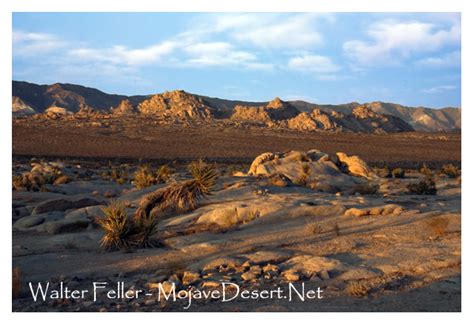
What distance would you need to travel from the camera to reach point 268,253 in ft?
34.1

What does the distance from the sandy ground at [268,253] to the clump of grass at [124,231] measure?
0.32m

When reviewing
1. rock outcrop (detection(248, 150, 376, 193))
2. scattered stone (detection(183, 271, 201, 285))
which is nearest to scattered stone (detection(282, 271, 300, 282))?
scattered stone (detection(183, 271, 201, 285))

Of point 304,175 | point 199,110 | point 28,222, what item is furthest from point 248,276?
point 199,110

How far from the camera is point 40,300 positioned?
8.37 m

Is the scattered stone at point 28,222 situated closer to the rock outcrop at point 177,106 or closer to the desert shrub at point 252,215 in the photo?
the desert shrub at point 252,215

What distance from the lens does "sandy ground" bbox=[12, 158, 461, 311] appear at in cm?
798

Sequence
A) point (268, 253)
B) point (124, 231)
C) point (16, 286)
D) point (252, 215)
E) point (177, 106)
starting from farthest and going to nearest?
point (177, 106) < point (252, 215) < point (124, 231) < point (268, 253) < point (16, 286)

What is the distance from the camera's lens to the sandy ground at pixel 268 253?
7.98 m

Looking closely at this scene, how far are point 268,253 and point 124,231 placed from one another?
3354 mm

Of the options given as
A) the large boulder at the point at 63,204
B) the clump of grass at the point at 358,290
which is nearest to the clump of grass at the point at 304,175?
the large boulder at the point at 63,204

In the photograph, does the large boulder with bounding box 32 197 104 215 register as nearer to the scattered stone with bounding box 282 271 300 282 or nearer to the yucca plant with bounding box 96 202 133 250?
the yucca plant with bounding box 96 202 133 250

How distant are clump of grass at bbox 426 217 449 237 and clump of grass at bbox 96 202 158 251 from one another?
608cm

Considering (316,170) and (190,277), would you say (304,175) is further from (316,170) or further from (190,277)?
(190,277)

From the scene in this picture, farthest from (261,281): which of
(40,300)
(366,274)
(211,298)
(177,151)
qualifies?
(177,151)
